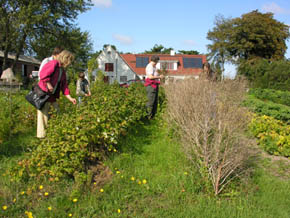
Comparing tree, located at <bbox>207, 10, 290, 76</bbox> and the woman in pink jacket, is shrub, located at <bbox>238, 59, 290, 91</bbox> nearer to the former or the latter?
tree, located at <bbox>207, 10, 290, 76</bbox>

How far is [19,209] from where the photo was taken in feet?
8.96

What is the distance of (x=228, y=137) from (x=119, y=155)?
60.2 inches

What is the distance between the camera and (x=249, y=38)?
119 feet

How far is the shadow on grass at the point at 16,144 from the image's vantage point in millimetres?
4035

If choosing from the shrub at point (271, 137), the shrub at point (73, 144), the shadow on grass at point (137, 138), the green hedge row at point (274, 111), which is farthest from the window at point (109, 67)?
the shrub at point (73, 144)

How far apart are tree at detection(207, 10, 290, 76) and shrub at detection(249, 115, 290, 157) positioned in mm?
32280

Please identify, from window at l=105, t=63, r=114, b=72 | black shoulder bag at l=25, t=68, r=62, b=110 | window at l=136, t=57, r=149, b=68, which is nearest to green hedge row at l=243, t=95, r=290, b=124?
black shoulder bag at l=25, t=68, r=62, b=110

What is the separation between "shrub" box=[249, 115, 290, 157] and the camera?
16.0ft

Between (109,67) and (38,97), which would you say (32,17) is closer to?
(38,97)

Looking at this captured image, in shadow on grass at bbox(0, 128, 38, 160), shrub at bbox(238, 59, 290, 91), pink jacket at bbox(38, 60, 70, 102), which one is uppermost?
shrub at bbox(238, 59, 290, 91)

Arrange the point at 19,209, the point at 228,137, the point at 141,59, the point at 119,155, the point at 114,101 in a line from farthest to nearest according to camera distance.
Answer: the point at 141,59 → the point at 114,101 → the point at 119,155 → the point at 228,137 → the point at 19,209

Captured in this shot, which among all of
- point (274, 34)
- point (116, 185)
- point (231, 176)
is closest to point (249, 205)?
point (231, 176)

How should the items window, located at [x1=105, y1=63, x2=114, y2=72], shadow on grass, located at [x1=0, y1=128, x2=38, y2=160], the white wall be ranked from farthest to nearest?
window, located at [x1=105, y1=63, x2=114, y2=72], the white wall, shadow on grass, located at [x1=0, y1=128, x2=38, y2=160]

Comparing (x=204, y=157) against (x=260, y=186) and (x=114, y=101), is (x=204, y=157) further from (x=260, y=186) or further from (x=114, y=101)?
(x=114, y=101)
